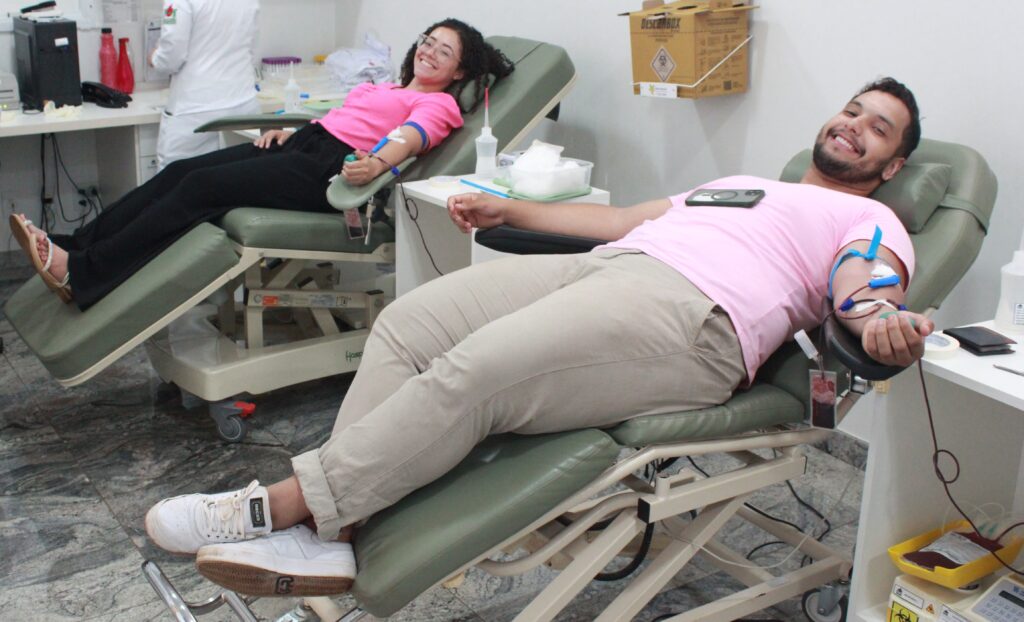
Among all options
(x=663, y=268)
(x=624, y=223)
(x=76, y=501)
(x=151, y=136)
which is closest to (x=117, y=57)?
(x=151, y=136)

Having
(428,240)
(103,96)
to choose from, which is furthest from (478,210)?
(103,96)

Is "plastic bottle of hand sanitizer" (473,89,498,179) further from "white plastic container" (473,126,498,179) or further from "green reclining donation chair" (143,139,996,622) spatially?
"green reclining donation chair" (143,139,996,622)

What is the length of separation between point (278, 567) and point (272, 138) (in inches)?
75.2

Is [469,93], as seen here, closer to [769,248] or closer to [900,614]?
[769,248]

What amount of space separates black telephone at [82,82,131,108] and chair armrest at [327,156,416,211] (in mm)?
1568

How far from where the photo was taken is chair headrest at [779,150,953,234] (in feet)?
6.94

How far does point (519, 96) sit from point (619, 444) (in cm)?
152

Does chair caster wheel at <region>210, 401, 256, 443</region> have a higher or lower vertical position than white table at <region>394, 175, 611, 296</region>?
lower

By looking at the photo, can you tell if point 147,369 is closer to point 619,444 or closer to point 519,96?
point 519,96

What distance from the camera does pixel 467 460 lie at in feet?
5.93

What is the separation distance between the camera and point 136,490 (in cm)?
258

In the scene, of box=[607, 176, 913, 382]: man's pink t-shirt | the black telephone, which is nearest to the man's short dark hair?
box=[607, 176, 913, 382]: man's pink t-shirt

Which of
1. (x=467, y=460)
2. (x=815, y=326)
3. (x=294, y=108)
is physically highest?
(x=294, y=108)

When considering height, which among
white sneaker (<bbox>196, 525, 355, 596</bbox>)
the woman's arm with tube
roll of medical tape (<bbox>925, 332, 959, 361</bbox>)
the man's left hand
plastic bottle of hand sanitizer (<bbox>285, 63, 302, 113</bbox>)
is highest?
plastic bottle of hand sanitizer (<bbox>285, 63, 302, 113</bbox>)
